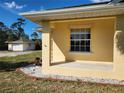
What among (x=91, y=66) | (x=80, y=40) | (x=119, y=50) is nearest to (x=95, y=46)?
(x=80, y=40)

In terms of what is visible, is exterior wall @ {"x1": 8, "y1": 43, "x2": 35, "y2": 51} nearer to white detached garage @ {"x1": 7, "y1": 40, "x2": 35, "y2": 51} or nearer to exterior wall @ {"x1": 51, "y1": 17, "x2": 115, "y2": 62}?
white detached garage @ {"x1": 7, "y1": 40, "x2": 35, "y2": 51}

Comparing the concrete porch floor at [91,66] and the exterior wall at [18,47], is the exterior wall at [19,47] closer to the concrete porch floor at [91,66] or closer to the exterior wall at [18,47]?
the exterior wall at [18,47]

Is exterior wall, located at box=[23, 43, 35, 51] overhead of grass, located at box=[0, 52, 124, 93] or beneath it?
overhead

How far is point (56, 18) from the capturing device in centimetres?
925

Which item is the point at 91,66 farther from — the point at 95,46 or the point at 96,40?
the point at 96,40

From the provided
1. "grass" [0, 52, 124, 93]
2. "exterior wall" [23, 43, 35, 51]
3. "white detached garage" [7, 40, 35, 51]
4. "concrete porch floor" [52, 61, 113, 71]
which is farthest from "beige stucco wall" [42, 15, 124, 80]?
"exterior wall" [23, 43, 35, 51]

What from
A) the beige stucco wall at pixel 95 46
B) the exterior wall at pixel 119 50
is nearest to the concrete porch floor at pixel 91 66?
the beige stucco wall at pixel 95 46

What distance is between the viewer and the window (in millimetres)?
11836

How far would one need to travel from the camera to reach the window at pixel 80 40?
11836mm

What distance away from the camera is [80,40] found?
1198 cm

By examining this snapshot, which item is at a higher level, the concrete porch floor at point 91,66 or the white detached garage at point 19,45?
the white detached garage at point 19,45

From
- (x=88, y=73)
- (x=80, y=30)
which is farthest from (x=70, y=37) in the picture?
(x=88, y=73)

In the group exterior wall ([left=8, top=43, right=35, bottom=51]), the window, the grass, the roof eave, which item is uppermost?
the roof eave

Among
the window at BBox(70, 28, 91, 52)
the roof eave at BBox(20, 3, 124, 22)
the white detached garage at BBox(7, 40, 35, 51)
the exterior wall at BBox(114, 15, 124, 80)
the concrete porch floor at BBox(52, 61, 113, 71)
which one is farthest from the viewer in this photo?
the white detached garage at BBox(7, 40, 35, 51)
